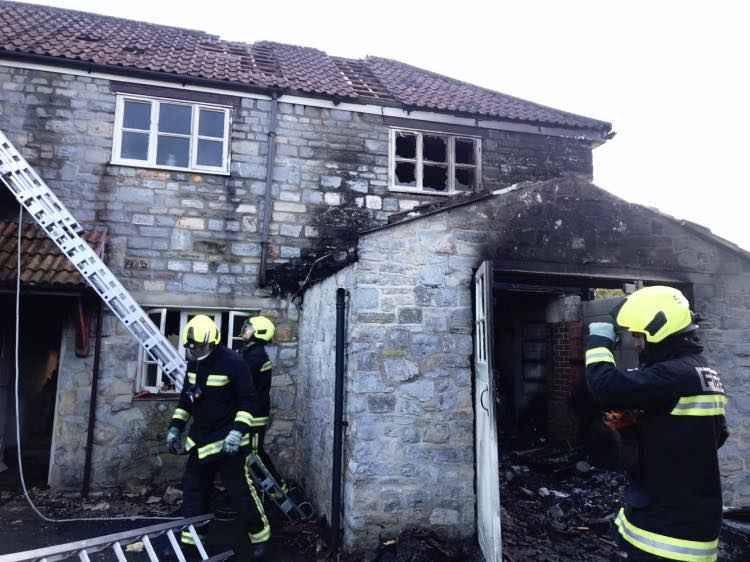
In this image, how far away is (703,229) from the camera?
18.5 ft

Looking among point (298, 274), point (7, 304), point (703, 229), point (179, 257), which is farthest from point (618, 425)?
point (7, 304)

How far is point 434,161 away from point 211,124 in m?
3.86

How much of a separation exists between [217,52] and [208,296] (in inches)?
204

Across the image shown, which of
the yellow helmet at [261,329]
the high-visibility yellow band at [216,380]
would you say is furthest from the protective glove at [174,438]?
the yellow helmet at [261,329]

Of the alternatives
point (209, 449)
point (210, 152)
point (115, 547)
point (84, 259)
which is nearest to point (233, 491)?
point (209, 449)

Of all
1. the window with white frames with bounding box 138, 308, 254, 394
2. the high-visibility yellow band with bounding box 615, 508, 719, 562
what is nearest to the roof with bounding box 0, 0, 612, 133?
the window with white frames with bounding box 138, 308, 254, 394

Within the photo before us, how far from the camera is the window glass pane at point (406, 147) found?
9.17m

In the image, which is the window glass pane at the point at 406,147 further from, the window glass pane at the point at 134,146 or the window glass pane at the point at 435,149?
the window glass pane at the point at 134,146

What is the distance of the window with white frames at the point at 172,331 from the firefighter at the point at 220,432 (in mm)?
2808

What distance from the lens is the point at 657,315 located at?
288 cm

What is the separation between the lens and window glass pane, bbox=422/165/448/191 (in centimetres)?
927

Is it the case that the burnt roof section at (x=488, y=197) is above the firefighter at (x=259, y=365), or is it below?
above

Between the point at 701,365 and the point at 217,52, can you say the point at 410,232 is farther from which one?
the point at 217,52

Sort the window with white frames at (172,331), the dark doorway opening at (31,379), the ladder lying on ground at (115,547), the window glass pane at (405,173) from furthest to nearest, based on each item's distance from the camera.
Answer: the window glass pane at (405,173) → the dark doorway opening at (31,379) → the window with white frames at (172,331) → the ladder lying on ground at (115,547)
